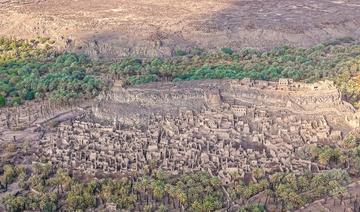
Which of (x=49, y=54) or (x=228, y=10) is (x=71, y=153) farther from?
(x=228, y=10)

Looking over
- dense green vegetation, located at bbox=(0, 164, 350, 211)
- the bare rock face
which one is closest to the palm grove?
dense green vegetation, located at bbox=(0, 164, 350, 211)

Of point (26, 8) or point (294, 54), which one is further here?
point (26, 8)

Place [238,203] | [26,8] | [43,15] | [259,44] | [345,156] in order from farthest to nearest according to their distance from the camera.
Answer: [26,8] → [43,15] → [259,44] → [345,156] → [238,203]

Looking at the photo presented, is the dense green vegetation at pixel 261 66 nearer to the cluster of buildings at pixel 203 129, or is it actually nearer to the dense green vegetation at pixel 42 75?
the dense green vegetation at pixel 42 75

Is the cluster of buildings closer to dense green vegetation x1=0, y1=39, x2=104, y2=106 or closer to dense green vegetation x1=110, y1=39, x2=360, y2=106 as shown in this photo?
dense green vegetation x1=110, y1=39, x2=360, y2=106

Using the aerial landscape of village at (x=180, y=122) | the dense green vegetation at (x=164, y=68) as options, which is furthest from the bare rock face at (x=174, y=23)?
the dense green vegetation at (x=164, y=68)

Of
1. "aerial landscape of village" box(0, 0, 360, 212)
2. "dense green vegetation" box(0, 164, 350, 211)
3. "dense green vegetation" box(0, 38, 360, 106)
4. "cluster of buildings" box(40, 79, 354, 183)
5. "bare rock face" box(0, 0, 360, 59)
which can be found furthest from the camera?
"bare rock face" box(0, 0, 360, 59)

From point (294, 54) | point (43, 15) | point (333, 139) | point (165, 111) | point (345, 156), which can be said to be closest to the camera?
point (345, 156)

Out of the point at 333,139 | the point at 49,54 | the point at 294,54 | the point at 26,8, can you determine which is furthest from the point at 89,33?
the point at 333,139
